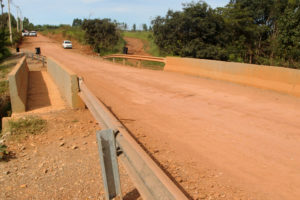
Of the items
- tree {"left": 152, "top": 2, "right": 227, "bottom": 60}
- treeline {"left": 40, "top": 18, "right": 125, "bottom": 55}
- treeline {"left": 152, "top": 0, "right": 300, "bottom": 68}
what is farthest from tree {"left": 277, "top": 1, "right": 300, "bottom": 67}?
treeline {"left": 40, "top": 18, "right": 125, "bottom": 55}

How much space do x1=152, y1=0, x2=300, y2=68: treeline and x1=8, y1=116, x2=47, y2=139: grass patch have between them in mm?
21268

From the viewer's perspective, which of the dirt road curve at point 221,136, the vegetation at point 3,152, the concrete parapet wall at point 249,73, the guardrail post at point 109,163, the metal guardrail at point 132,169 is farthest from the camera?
the concrete parapet wall at point 249,73

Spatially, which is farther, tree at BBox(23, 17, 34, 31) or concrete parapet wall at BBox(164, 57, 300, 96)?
tree at BBox(23, 17, 34, 31)

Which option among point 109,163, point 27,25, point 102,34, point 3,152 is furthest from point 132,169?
point 27,25

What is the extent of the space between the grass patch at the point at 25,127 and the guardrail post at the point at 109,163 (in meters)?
3.15

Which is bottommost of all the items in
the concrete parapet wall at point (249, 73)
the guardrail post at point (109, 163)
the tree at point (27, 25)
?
the guardrail post at point (109, 163)

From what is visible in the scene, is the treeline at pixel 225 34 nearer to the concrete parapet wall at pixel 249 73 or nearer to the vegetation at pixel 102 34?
the concrete parapet wall at pixel 249 73

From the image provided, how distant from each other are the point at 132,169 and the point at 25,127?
3943 mm

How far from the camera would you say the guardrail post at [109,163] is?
2965 millimetres

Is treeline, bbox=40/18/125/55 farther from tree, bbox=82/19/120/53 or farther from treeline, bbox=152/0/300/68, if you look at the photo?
treeline, bbox=152/0/300/68

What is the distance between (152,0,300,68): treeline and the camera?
25.6 m

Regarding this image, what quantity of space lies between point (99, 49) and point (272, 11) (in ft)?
86.6

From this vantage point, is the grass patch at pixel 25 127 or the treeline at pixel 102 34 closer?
the grass patch at pixel 25 127

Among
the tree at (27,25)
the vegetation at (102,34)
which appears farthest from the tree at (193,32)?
the tree at (27,25)
